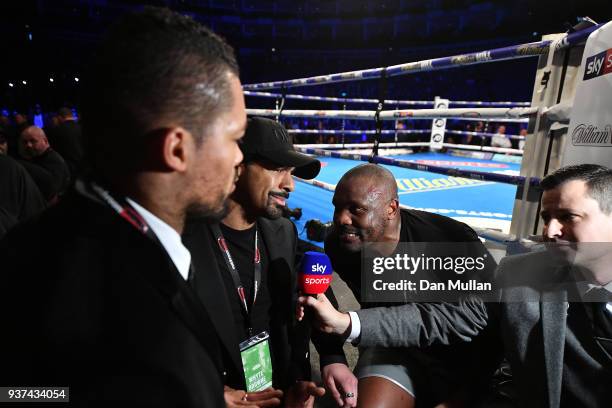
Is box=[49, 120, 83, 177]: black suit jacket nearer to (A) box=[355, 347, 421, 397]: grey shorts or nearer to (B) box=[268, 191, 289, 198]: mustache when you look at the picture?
(B) box=[268, 191, 289, 198]: mustache

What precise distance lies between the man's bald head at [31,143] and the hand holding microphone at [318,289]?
340 cm

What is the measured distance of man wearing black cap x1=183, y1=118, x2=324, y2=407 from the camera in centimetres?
140

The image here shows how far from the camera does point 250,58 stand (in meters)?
20.8

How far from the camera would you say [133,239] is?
609 mm

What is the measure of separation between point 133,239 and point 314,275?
2.72 feet

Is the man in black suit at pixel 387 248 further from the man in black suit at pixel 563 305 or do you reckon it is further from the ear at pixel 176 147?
the ear at pixel 176 147

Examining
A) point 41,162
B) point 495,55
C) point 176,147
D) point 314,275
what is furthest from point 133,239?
point 41,162

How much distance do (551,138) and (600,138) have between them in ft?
1.68

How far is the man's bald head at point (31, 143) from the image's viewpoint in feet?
11.2

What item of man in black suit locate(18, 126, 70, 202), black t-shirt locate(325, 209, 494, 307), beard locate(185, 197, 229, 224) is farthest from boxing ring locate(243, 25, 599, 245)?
man in black suit locate(18, 126, 70, 202)

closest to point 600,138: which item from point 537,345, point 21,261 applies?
point 537,345

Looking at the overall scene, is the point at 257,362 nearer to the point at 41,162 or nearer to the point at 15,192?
the point at 15,192

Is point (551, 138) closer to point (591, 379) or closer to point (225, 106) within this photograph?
point (591, 379)

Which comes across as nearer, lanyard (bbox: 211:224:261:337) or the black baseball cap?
lanyard (bbox: 211:224:261:337)
